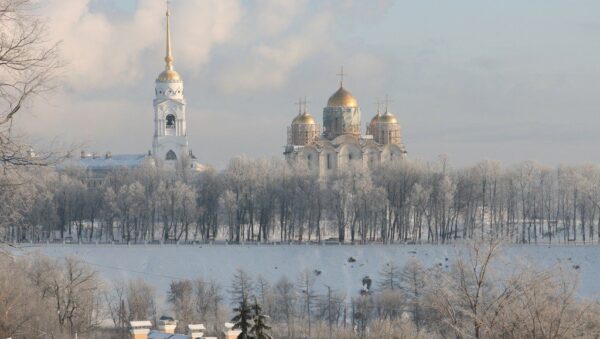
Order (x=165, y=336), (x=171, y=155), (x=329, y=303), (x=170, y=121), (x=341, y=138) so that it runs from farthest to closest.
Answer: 1. (x=170, y=121)
2. (x=171, y=155)
3. (x=341, y=138)
4. (x=329, y=303)
5. (x=165, y=336)

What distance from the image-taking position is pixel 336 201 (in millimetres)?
56562

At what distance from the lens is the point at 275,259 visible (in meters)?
48.9

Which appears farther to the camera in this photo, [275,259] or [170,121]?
[170,121]

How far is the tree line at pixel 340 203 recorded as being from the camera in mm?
56312

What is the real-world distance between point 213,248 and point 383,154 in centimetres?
2557

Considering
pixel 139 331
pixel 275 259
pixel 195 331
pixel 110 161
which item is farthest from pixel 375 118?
pixel 139 331

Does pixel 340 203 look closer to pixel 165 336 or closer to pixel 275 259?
pixel 275 259

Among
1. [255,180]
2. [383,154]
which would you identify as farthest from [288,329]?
[383,154]

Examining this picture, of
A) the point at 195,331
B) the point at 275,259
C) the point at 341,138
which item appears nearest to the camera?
the point at 195,331

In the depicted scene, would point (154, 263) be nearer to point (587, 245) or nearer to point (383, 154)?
point (587, 245)

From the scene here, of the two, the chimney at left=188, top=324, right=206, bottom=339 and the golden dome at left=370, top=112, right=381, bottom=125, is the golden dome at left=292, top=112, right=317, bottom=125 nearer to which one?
the golden dome at left=370, top=112, right=381, bottom=125

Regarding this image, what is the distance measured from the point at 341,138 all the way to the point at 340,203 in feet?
Answer: 60.3

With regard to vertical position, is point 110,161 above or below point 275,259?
above

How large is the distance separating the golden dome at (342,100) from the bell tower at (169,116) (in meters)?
11.0
